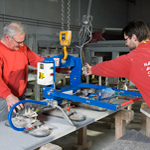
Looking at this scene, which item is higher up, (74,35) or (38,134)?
(74,35)

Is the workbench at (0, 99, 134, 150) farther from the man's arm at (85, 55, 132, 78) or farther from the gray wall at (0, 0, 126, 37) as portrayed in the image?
the gray wall at (0, 0, 126, 37)

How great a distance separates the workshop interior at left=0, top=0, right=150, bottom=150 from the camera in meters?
1.42

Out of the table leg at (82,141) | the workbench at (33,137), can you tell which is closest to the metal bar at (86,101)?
the workbench at (33,137)

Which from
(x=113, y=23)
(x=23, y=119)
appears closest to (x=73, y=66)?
(x=23, y=119)

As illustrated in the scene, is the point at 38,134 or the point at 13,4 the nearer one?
the point at 38,134

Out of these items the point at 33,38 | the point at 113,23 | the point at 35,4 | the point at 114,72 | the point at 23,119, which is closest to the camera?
the point at 23,119

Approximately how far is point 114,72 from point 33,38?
3156mm

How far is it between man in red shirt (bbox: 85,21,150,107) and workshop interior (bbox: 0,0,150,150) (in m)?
0.20

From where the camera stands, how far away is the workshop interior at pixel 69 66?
142 cm

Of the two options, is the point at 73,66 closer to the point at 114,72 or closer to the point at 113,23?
the point at 114,72

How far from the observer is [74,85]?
6.45 ft

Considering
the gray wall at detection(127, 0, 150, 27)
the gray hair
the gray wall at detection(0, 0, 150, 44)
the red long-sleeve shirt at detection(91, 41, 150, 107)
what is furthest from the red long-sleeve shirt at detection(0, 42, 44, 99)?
the gray wall at detection(127, 0, 150, 27)

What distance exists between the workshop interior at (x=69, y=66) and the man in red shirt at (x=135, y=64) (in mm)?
197

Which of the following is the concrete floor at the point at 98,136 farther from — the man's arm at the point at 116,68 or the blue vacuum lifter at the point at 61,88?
the man's arm at the point at 116,68
